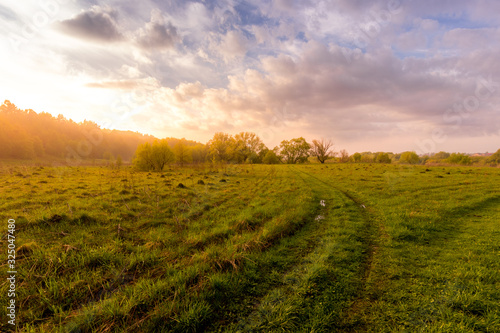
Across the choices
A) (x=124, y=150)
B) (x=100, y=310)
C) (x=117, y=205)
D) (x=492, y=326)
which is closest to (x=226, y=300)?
(x=100, y=310)

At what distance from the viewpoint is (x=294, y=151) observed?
87.6 m

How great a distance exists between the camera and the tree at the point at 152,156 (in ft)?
119

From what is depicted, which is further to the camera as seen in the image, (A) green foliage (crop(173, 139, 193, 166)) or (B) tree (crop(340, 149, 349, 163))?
(B) tree (crop(340, 149, 349, 163))

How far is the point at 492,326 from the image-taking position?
364 centimetres

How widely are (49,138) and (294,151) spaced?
479 feet

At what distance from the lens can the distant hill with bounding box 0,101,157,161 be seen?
80.2 metres

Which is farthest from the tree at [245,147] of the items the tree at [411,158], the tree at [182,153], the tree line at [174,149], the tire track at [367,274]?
the tree at [411,158]

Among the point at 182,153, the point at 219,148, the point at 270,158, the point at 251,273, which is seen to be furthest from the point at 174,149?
the point at 270,158

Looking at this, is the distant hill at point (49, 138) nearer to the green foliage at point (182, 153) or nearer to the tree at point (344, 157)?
the green foliage at point (182, 153)

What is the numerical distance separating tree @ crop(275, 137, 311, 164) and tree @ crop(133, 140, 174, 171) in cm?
6075

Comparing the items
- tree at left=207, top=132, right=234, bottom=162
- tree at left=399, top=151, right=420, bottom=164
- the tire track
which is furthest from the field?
tree at left=399, top=151, right=420, bottom=164

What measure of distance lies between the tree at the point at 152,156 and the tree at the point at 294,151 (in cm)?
6075

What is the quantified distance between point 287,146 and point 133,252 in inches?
3441

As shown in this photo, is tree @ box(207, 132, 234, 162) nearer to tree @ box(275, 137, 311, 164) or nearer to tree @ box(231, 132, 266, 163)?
tree @ box(231, 132, 266, 163)
